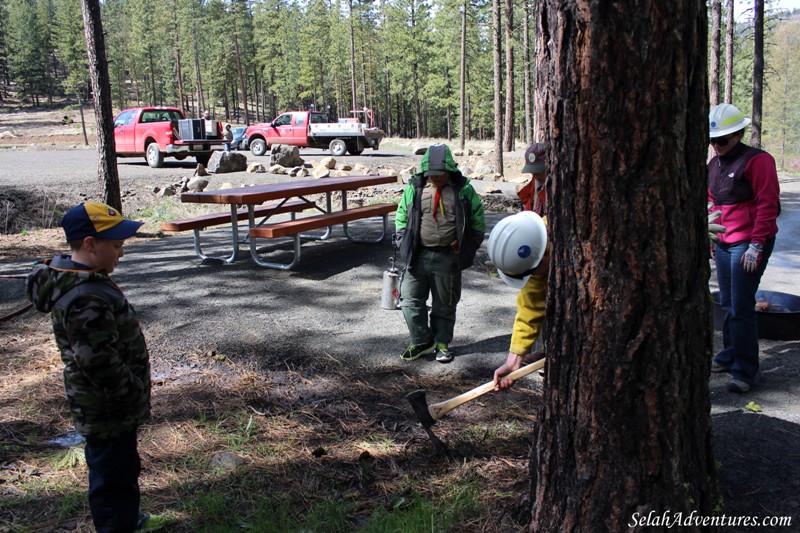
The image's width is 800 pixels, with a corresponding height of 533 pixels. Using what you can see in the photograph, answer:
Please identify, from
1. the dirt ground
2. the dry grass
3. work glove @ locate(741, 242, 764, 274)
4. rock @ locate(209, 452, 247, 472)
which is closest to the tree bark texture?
the dirt ground

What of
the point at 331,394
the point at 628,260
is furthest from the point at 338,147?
the point at 628,260

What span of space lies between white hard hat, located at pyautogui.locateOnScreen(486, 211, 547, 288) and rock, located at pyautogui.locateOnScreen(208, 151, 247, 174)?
1598 cm

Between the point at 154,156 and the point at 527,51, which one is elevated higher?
the point at 527,51

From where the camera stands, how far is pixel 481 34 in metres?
44.6

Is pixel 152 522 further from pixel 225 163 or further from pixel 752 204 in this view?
pixel 225 163

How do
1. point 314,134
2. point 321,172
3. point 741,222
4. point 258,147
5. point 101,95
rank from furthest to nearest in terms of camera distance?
1. point 314,134
2. point 258,147
3. point 321,172
4. point 101,95
5. point 741,222

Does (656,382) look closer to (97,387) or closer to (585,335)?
(585,335)

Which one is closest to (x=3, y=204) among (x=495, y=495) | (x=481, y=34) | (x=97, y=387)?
(x=97, y=387)

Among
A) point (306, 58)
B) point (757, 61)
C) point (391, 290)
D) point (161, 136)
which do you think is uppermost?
point (306, 58)

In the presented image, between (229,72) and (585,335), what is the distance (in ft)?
206

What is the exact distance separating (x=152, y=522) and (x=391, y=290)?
10.2 feet

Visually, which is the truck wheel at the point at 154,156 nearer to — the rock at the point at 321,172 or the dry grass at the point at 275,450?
the rock at the point at 321,172

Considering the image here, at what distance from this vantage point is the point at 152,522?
2855 mm

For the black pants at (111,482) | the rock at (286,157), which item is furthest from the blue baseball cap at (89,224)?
the rock at (286,157)
